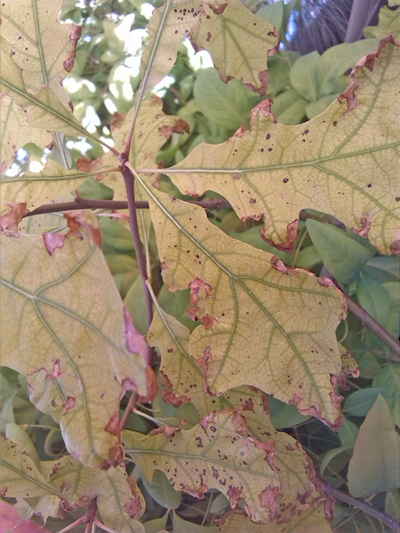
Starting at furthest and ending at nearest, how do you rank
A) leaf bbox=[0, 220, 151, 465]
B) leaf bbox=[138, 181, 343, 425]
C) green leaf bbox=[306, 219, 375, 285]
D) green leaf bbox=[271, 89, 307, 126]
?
green leaf bbox=[271, 89, 307, 126], green leaf bbox=[306, 219, 375, 285], leaf bbox=[138, 181, 343, 425], leaf bbox=[0, 220, 151, 465]

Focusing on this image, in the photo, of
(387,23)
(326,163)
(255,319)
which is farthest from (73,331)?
(387,23)

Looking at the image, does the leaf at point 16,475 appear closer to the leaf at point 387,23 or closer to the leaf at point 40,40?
the leaf at point 40,40

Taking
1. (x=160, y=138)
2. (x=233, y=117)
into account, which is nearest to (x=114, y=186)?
(x=160, y=138)

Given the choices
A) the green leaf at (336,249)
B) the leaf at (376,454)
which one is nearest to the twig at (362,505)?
the leaf at (376,454)

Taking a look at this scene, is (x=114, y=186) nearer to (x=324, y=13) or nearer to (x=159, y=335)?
(x=159, y=335)

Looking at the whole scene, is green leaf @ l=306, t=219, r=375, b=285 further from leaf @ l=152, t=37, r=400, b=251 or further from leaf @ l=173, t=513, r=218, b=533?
leaf @ l=173, t=513, r=218, b=533

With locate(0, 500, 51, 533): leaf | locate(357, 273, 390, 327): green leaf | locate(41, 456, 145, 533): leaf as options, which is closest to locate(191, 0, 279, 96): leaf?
locate(357, 273, 390, 327): green leaf
